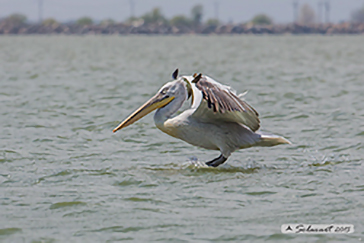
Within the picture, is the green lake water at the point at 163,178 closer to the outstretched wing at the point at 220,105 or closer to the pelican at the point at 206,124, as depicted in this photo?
the pelican at the point at 206,124

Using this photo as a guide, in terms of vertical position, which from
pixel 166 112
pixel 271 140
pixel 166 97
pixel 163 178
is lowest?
pixel 163 178

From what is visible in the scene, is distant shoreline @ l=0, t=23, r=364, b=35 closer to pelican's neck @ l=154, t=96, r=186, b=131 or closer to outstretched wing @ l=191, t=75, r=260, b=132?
pelican's neck @ l=154, t=96, r=186, b=131

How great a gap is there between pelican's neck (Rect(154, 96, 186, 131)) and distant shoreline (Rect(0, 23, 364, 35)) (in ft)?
387

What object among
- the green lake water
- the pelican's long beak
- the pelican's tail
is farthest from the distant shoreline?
the pelican's tail

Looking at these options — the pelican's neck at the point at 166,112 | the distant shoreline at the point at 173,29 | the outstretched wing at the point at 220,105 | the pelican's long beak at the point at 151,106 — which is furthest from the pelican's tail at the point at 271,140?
the distant shoreline at the point at 173,29

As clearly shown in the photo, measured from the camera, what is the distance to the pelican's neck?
7.93 metres

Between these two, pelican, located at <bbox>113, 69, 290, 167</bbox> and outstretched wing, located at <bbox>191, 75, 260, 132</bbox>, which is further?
pelican, located at <bbox>113, 69, 290, 167</bbox>

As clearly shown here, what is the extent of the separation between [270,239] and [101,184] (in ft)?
7.78

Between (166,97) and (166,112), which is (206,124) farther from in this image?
(166,97)

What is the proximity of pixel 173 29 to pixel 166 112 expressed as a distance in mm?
120912

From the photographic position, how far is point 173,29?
127625 millimetres

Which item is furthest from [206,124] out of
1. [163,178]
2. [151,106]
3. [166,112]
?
[163,178]

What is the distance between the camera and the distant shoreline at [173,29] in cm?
12581

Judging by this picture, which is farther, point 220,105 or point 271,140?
point 271,140
